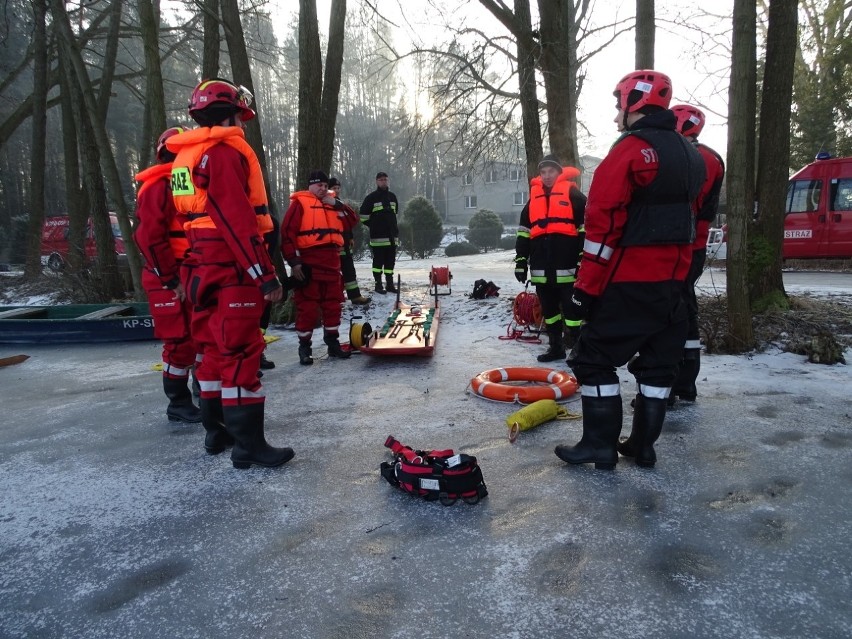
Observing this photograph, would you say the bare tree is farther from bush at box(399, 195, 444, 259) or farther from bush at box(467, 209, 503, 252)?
bush at box(467, 209, 503, 252)

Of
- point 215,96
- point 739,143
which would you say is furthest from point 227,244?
point 739,143

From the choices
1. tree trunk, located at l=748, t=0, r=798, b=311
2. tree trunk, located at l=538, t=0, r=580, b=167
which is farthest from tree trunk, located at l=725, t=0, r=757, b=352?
tree trunk, located at l=538, t=0, r=580, b=167

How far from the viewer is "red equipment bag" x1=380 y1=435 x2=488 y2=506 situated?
2.87 meters

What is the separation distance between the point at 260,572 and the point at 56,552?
101 centimetres

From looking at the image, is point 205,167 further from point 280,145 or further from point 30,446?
point 280,145

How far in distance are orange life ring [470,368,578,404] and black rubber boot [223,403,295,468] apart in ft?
6.06

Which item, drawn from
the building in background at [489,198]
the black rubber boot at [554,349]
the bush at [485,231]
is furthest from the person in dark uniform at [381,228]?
the building in background at [489,198]

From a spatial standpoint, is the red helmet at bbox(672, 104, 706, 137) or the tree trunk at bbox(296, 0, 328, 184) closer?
the red helmet at bbox(672, 104, 706, 137)

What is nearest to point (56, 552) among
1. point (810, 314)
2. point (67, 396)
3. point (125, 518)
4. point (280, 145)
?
point (125, 518)

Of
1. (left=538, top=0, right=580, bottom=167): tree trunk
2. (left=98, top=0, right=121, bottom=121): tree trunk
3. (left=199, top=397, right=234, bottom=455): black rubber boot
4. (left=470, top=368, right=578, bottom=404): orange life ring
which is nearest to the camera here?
(left=199, top=397, right=234, bottom=455): black rubber boot

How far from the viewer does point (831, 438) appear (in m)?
3.58

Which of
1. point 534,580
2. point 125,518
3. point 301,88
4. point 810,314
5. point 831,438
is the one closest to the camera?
point 534,580

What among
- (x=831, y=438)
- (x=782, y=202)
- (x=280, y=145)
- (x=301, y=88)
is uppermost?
(x=280, y=145)

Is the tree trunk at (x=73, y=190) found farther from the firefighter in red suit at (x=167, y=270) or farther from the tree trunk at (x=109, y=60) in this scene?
the firefighter in red suit at (x=167, y=270)
